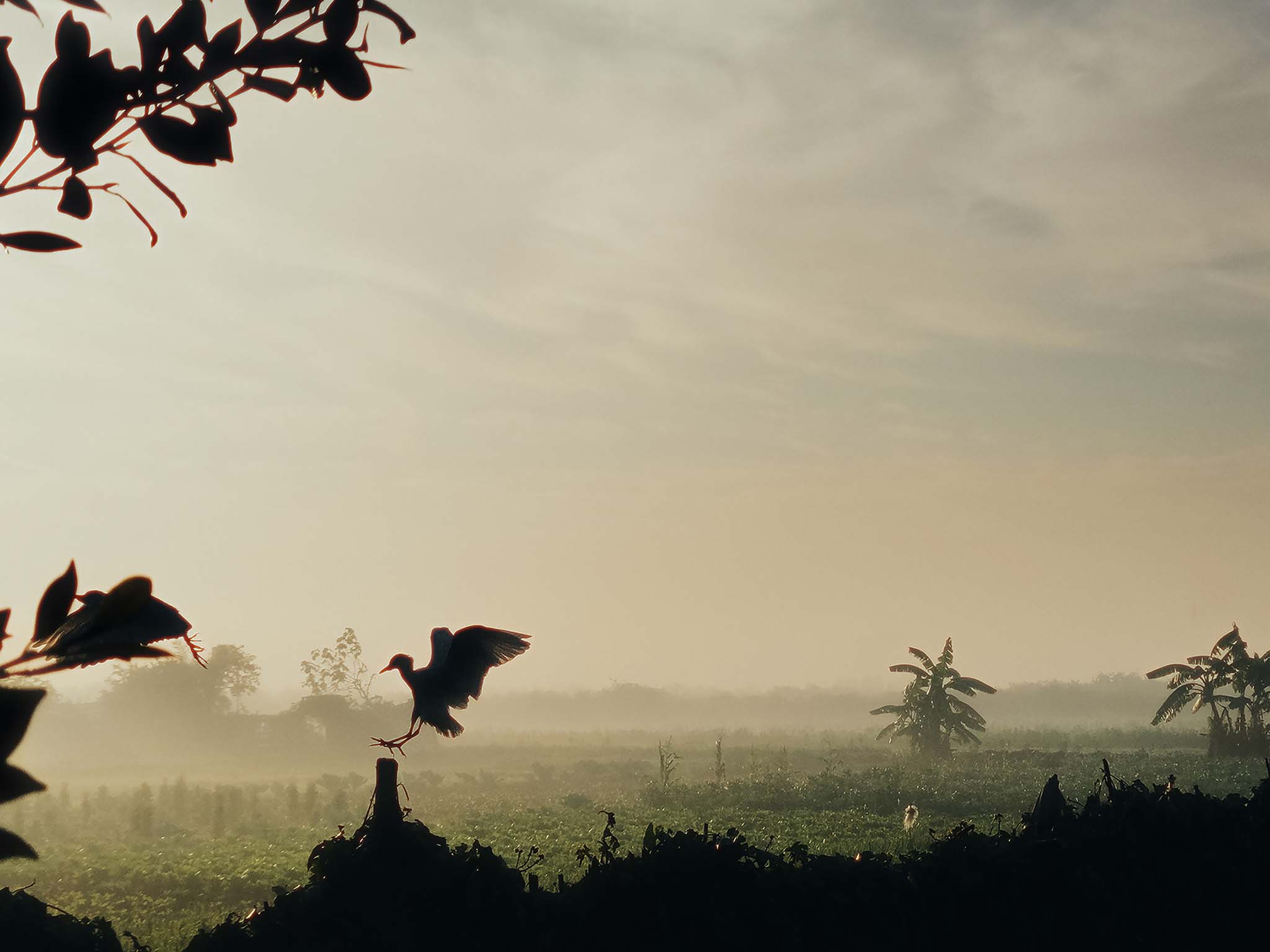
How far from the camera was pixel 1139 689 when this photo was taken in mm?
86875

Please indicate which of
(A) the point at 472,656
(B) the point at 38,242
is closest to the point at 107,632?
(B) the point at 38,242

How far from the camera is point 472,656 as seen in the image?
5.02m

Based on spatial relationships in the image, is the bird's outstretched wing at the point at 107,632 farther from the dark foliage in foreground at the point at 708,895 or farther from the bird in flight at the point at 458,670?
the dark foliage in foreground at the point at 708,895

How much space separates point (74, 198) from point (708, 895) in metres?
5.22

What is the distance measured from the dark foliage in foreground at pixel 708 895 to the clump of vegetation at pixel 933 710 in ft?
109

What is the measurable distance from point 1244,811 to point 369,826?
19.9 ft

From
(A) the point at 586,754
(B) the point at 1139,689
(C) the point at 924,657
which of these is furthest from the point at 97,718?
(B) the point at 1139,689

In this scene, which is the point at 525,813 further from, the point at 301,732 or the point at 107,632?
the point at 301,732

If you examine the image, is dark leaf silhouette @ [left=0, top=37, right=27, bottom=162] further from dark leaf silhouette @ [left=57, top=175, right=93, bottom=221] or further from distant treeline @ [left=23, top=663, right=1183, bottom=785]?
distant treeline @ [left=23, top=663, right=1183, bottom=785]

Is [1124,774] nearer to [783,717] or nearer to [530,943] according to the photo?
[530,943]

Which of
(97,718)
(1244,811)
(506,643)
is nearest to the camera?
(506,643)

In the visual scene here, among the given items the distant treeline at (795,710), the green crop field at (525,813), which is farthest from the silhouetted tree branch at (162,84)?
the distant treeline at (795,710)

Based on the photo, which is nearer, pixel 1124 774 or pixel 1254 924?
pixel 1254 924

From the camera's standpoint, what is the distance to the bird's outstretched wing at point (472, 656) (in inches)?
196
